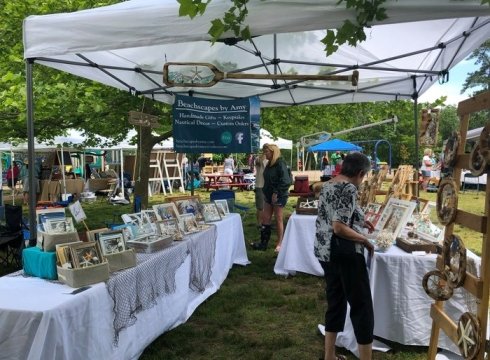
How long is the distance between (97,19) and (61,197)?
10417mm

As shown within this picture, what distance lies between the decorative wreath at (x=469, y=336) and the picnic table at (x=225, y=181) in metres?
14.1

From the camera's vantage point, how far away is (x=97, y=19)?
10.1 ft

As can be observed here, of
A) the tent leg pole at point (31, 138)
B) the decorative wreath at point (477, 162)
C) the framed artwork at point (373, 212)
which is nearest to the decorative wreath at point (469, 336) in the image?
the decorative wreath at point (477, 162)

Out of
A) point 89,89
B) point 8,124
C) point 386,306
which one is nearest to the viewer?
point 386,306

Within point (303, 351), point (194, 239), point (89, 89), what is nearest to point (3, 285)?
point (194, 239)

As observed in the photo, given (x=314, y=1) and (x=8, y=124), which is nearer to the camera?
(x=314, y=1)

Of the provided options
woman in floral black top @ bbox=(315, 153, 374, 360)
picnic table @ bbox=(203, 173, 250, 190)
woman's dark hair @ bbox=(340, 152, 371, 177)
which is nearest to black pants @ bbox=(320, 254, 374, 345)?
woman in floral black top @ bbox=(315, 153, 374, 360)

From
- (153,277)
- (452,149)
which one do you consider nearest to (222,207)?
(153,277)

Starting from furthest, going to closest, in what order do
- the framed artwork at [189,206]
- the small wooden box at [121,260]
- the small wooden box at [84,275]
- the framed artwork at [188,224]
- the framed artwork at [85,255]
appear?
the framed artwork at [189,206] → the framed artwork at [188,224] → the small wooden box at [121,260] → the framed artwork at [85,255] → the small wooden box at [84,275]

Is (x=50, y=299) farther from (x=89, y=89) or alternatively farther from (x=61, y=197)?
(x=61, y=197)

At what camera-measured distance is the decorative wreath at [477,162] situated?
2.00 m

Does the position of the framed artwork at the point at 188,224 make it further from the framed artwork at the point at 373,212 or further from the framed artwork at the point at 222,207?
the framed artwork at the point at 373,212

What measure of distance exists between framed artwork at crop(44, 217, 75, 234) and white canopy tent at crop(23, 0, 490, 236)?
75cm

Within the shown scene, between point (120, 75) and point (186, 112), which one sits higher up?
point (120, 75)
